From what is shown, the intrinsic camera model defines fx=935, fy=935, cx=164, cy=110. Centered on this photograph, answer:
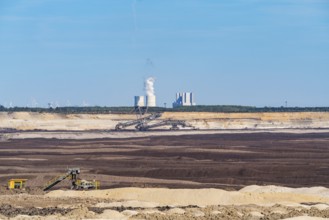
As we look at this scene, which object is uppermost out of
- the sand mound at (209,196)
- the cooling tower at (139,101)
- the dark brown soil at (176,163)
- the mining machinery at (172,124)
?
the cooling tower at (139,101)

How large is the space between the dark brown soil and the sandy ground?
725 centimetres

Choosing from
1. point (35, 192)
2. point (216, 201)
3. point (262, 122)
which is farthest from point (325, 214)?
point (262, 122)

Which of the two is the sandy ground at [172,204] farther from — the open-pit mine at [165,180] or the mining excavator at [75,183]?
the mining excavator at [75,183]

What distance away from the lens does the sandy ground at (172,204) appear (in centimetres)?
4050

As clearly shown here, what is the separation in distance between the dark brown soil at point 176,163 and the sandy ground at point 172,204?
7249 mm

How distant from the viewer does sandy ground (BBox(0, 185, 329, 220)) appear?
133 feet

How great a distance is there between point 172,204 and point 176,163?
102 ft

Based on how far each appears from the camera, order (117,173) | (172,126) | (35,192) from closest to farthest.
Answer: (35,192), (117,173), (172,126)

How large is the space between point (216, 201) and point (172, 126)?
128 m

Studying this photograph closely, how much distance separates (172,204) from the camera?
156ft

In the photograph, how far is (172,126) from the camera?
176 m

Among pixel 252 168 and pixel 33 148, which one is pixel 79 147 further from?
pixel 252 168

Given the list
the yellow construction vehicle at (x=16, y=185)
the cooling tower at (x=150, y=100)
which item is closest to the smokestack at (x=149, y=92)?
the cooling tower at (x=150, y=100)

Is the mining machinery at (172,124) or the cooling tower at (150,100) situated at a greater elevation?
the cooling tower at (150,100)
